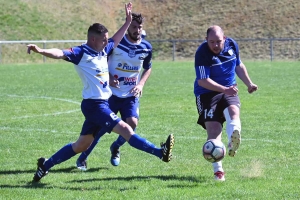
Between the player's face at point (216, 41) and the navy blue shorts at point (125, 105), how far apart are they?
1521mm

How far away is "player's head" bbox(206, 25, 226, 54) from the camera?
759 centimetres

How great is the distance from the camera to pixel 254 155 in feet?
30.5

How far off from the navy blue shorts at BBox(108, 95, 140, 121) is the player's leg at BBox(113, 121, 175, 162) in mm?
1229

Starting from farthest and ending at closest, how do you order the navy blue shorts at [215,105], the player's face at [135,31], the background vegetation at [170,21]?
the background vegetation at [170,21] → the player's face at [135,31] → the navy blue shorts at [215,105]

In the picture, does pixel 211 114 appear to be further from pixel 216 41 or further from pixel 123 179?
pixel 123 179

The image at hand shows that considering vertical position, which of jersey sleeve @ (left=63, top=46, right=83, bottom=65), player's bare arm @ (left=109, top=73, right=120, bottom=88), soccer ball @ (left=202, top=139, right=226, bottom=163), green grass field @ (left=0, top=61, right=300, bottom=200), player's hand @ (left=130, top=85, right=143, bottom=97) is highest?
jersey sleeve @ (left=63, top=46, right=83, bottom=65)

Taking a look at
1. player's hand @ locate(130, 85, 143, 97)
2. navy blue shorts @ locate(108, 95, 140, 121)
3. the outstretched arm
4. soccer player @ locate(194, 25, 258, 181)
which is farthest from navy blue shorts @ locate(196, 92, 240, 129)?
the outstretched arm

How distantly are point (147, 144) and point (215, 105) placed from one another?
1087mm

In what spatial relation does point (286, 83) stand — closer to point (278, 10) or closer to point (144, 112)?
point (144, 112)

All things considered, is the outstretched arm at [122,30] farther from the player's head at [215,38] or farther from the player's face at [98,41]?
the player's head at [215,38]

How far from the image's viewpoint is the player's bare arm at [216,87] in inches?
296

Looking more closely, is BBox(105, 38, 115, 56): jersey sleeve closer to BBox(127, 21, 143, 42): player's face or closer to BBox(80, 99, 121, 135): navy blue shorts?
BBox(127, 21, 143, 42): player's face

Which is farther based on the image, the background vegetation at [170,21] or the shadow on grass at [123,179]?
the background vegetation at [170,21]

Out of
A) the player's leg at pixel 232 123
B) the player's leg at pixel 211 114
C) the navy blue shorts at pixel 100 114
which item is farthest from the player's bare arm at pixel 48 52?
the player's leg at pixel 232 123
